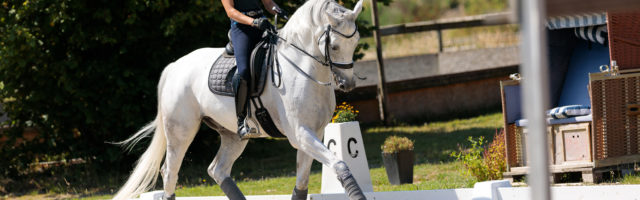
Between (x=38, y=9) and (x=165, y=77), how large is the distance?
5.49 meters

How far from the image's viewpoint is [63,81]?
12.0 metres

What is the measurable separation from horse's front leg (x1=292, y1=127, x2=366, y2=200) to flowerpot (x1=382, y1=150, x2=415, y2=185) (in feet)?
11.2

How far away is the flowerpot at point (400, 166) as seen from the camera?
9062mm

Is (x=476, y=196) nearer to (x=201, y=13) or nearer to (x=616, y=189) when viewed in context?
(x=616, y=189)

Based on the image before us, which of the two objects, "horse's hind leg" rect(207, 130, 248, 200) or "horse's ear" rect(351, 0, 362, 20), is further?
"horse's hind leg" rect(207, 130, 248, 200)

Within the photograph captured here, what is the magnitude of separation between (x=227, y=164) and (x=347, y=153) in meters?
2.00

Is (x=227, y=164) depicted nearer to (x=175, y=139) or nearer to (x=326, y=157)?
(x=175, y=139)

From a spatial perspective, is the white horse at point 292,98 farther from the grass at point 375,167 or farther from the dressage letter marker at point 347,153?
the grass at point 375,167

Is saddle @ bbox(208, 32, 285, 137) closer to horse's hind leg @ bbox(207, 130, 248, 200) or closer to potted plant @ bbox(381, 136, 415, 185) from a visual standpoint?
horse's hind leg @ bbox(207, 130, 248, 200)

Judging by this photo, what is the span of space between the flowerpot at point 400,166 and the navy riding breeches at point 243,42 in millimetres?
3261

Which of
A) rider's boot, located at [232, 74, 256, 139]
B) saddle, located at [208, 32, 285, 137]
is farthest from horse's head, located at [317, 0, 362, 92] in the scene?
rider's boot, located at [232, 74, 256, 139]

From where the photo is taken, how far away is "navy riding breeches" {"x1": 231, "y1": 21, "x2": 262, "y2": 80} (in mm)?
6055

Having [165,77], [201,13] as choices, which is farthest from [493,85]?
[165,77]

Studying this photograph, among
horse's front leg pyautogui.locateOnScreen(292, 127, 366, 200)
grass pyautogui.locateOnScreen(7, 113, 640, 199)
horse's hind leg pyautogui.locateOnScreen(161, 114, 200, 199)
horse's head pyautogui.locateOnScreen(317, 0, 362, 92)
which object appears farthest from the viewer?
grass pyautogui.locateOnScreen(7, 113, 640, 199)
